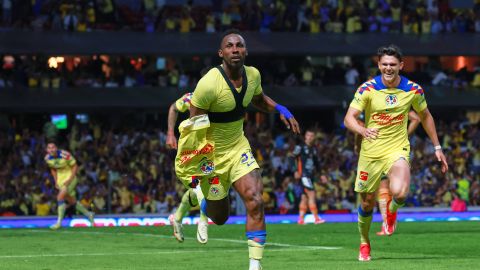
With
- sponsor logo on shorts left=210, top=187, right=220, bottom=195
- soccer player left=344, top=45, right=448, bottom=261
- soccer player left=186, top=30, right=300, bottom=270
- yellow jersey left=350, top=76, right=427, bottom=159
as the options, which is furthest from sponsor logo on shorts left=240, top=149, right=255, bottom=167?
yellow jersey left=350, top=76, right=427, bottom=159

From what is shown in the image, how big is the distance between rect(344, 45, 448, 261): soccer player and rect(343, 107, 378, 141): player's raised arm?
1cm

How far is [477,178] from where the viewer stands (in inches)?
1489

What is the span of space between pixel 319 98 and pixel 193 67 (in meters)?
4.96

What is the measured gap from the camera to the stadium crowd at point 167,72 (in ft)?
134

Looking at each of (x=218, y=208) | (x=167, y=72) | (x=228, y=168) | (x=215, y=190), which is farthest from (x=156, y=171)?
(x=228, y=168)

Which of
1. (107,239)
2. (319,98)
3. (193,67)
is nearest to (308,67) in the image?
(319,98)

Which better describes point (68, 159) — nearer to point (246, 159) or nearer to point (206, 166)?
point (206, 166)

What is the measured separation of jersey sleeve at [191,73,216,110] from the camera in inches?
491

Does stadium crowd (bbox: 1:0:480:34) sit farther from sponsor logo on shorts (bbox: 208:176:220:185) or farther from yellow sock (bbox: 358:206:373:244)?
sponsor logo on shorts (bbox: 208:176:220:185)

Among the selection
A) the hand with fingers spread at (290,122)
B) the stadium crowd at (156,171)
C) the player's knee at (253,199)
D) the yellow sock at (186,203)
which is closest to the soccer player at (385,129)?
the hand with fingers spread at (290,122)

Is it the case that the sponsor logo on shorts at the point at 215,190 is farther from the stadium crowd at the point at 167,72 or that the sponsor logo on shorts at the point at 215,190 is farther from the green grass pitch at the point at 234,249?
the stadium crowd at the point at 167,72

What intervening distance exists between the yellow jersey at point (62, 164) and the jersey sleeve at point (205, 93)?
15.3 meters

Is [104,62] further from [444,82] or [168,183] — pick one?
[444,82]

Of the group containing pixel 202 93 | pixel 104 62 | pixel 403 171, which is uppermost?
pixel 202 93
